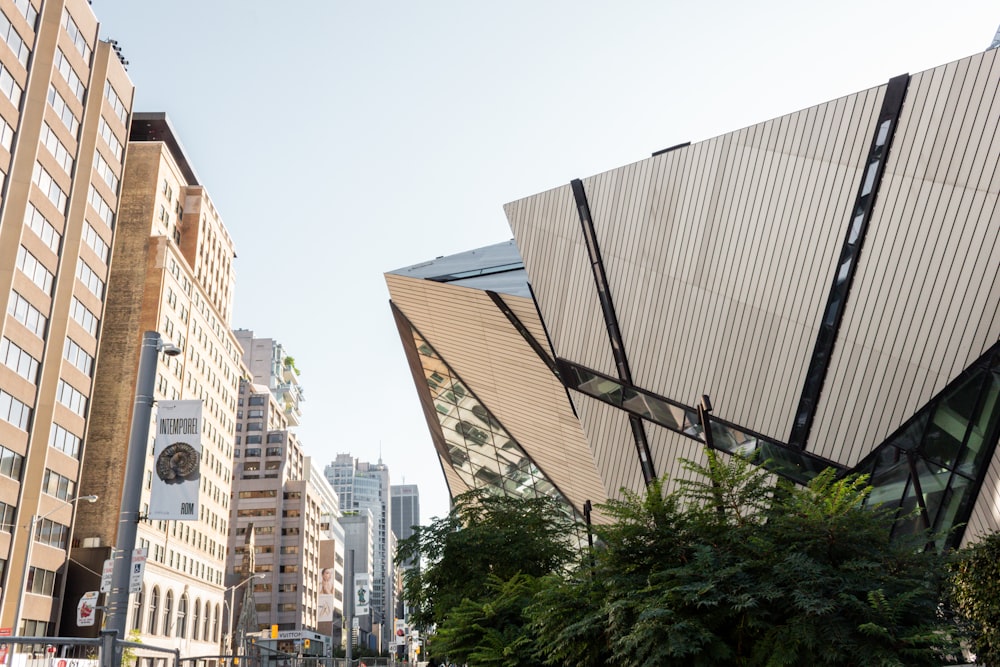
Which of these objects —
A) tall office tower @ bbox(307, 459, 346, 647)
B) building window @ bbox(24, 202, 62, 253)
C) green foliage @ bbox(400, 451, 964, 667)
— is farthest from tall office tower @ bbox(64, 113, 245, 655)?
green foliage @ bbox(400, 451, 964, 667)

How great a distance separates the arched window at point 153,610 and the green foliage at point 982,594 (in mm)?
83341

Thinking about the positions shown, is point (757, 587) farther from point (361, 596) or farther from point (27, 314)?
point (27, 314)

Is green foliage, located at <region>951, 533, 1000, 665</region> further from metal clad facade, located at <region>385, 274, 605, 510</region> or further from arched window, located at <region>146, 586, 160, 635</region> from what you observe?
arched window, located at <region>146, 586, 160, 635</region>

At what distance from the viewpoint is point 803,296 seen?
864 inches

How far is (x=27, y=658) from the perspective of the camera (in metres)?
8.12

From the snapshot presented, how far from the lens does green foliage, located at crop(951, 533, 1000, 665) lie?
12445 millimetres

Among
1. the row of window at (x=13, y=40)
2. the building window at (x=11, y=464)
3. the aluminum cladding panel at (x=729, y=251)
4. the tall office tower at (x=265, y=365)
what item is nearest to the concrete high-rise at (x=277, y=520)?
the tall office tower at (x=265, y=365)

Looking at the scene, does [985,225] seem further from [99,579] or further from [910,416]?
[99,579]

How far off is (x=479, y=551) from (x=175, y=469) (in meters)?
15.4

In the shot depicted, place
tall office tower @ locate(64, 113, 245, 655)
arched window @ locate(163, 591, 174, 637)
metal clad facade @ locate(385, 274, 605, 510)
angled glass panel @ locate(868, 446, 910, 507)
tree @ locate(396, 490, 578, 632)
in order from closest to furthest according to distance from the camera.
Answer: angled glass panel @ locate(868, 446, 910, 507), tree @ locate(396, 490, 578, 632), metal clad facade @ locate(385, 274, 605, 510), tall office tower @ locate(64, 113, 245, 655), arched window @ locate(163, 591, 174, 637)

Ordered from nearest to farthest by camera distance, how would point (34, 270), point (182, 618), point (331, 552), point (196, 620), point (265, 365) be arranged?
point (34, 270) < point (182, 618) < point (196, 620) < point (331, 552) < point (265, 365)

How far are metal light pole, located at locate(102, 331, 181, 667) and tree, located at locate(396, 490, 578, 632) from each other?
14.2m

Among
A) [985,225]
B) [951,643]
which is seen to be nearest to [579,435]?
[985,225]

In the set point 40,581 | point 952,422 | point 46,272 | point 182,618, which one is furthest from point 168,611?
point 952,422
